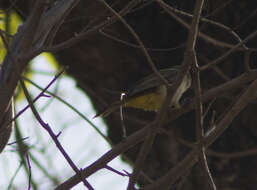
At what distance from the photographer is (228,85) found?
3166 mm

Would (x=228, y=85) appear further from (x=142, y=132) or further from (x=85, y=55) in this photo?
(x=85, y=55)

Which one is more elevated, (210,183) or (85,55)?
(85,55)

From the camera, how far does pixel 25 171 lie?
5.32m

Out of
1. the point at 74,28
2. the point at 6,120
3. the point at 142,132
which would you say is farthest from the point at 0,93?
the point at 74,28

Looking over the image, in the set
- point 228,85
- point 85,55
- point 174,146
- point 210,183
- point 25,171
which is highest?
point 85,55

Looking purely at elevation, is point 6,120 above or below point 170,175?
above

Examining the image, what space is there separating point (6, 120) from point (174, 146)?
267 centimetres

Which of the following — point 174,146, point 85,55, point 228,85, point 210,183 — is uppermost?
point 85,55

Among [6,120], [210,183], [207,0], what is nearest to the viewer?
[210,183]

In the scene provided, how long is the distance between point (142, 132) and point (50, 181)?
3.15 metres

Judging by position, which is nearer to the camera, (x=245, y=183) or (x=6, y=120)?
(x=6, y=120)

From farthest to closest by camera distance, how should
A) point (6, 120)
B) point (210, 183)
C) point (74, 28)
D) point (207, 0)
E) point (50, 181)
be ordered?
point (50, 181)
point (74, 28)
point (207, 0)
point (6, 120)
point (210, 183)

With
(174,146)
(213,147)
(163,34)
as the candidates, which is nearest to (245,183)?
(213,147)

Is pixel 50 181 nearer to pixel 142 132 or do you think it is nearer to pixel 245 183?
pixel 245 183
